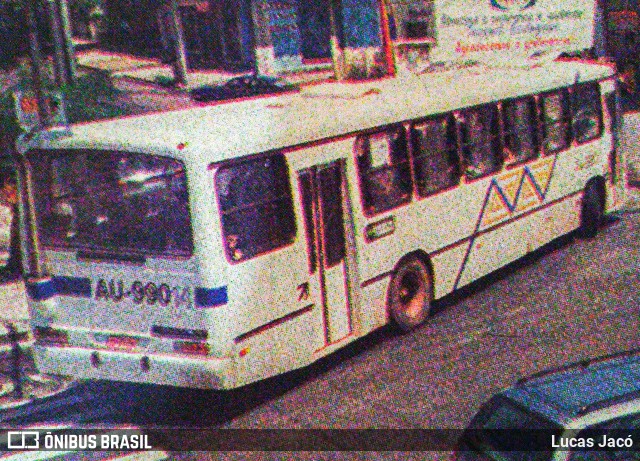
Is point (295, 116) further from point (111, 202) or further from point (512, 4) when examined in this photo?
point (512, 4)

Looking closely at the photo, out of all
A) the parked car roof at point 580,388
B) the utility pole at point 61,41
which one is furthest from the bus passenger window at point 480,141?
the parked car roof at point 580,388

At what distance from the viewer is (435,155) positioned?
12.3 metres

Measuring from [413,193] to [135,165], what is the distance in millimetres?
4000

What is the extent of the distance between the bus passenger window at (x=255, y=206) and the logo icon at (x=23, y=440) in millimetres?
2610

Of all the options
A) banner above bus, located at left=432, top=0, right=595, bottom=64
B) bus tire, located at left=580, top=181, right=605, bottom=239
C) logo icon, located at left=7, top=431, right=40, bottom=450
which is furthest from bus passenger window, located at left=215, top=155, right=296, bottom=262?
banner above bus, located at left=432, top=0, right=595, bottom=64

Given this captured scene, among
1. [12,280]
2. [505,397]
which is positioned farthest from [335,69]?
[505,397]

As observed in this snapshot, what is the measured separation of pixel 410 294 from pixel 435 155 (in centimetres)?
182

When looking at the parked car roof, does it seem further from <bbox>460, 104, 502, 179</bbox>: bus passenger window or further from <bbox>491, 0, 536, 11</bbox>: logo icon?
<bbox>491, 0, 536, 11</bbox>: logo icon

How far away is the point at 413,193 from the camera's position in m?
11.8

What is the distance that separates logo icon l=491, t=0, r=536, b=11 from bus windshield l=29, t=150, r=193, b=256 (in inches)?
547

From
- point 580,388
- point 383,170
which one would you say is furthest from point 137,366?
point 580,388

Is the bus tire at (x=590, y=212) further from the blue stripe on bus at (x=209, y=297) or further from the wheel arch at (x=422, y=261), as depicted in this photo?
the blue stripe on bus at (x=209, y=297)

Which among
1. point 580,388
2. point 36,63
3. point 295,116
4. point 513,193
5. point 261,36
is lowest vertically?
point 513,193

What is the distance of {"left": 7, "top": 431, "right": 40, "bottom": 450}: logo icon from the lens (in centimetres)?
910
